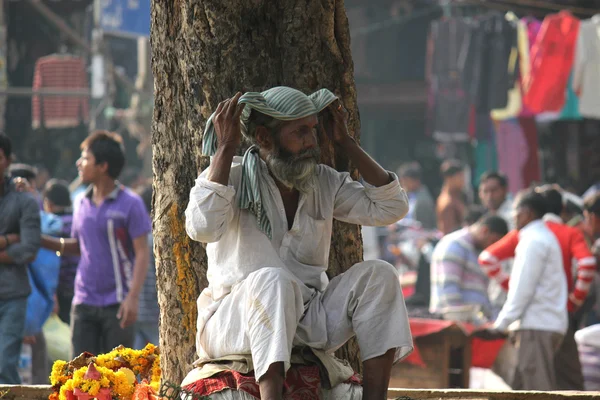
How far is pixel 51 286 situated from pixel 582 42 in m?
8.47

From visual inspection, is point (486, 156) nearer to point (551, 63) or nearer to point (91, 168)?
point (551, 63)

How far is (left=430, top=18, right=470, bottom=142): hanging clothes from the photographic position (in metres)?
15.6

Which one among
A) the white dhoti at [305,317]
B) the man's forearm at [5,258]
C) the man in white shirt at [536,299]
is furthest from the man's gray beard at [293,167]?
the man in white shirt at [536,299]

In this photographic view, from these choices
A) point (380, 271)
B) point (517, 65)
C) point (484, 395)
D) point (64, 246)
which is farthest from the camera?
point (517, 65)

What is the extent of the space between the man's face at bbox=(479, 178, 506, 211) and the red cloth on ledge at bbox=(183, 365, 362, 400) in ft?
22.6

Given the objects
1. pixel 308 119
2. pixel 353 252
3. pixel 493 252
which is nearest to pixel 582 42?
pixel 493 252

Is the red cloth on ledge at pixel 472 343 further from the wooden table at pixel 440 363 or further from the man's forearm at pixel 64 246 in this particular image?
the man's forearm at pixel 64 246

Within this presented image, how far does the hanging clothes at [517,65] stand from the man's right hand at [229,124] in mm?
11218

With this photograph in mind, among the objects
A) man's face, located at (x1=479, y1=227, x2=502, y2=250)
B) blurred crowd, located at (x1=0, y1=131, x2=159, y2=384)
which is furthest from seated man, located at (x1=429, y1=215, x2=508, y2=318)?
blurred crowd, located at (x1=0, y1=131, x2=159, y2=384)

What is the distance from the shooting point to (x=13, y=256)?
295 inches

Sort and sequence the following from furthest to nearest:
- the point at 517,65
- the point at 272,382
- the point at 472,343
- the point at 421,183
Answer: the point at 421,183 → the point at 517,65 → the point at 472,343 → the point at 272,382

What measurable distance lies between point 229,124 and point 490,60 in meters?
11.5

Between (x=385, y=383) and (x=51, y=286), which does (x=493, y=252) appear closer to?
(x=51, y=286)

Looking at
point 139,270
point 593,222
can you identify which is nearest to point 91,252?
point 139,270
